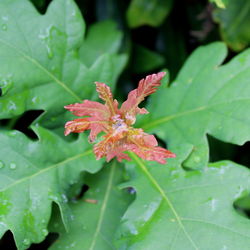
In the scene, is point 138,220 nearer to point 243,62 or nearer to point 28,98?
point 28,98

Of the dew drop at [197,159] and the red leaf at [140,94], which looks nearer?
the red leaf at [140,94]

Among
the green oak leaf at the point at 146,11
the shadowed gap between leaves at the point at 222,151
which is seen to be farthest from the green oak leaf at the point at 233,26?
the shadowed gap between leaves at the point at 222,151

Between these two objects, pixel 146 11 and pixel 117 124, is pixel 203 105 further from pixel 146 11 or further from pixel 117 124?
pixel 146 11

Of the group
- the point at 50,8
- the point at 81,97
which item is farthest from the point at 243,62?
the point at 50,8

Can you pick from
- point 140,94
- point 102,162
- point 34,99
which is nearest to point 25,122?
point 34,99

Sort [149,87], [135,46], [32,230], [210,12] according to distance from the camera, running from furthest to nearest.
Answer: [135,46], [210,12], [32,230], [149,87]

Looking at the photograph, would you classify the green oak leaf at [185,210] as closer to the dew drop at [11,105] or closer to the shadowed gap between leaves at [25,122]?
the dew drop at [11,105]
